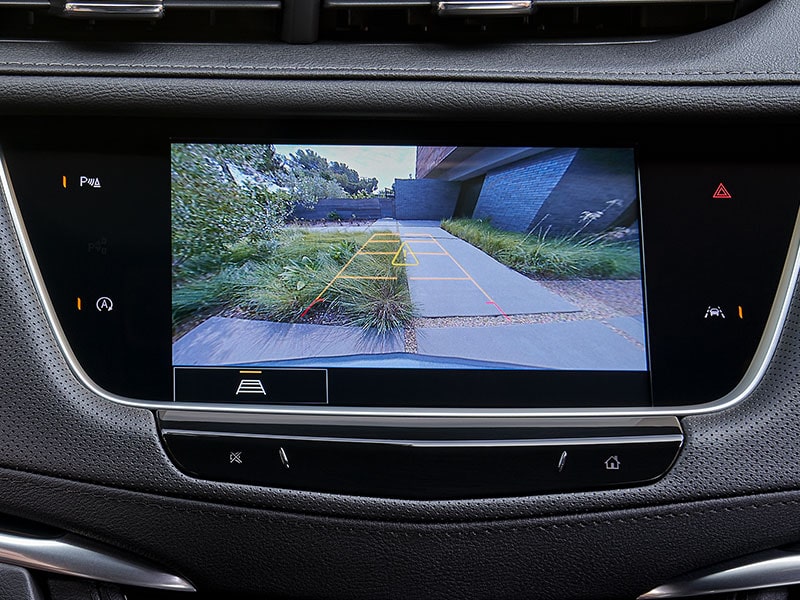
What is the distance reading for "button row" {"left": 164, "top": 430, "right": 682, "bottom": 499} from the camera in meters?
0.92

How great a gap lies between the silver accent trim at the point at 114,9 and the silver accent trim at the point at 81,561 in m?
0.83

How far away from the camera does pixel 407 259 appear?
0.96 metres

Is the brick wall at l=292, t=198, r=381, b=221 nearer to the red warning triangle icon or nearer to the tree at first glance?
the tree

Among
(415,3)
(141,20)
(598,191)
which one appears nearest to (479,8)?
(415,3)

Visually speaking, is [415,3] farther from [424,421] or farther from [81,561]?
[81,561]

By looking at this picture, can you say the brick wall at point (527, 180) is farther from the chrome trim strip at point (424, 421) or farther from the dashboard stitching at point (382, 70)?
the chrome trim strip at point (424, 421)

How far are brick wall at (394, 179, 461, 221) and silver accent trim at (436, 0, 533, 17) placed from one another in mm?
240

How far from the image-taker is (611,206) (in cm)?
95

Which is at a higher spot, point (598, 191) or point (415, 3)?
point (415, 3)

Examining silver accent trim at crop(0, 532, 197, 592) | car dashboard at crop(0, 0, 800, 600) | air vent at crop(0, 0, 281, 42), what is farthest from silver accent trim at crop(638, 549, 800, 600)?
air vent at crop(0, 0, 281, 42)

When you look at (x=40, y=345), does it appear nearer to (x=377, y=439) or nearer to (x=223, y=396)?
(x=223, y=396)

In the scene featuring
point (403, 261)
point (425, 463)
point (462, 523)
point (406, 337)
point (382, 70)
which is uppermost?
point (382, 70)

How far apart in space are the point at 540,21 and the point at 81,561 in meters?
1.13

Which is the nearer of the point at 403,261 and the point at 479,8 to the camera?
the point at 479,8
